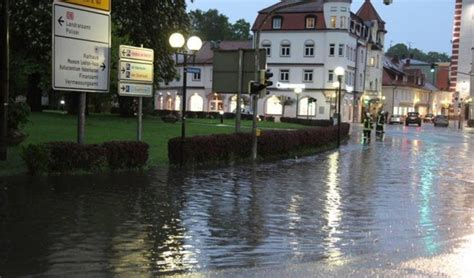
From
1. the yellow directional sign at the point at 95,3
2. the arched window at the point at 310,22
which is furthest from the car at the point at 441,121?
the yellow directional sign at the point at 95,3

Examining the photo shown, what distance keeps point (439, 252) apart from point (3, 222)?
5.92m

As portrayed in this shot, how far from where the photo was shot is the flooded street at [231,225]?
7.01m

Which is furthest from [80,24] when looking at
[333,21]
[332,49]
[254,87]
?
[333,21]

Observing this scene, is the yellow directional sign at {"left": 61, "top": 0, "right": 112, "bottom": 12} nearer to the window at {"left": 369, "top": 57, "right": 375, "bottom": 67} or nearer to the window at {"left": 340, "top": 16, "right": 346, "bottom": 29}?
the window at {"left": 340, "top": 16, "right": 346, "bottom": 29}

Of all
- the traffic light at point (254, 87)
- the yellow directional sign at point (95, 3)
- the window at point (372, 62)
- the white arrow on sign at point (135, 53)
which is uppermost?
the window at point (372, 62)

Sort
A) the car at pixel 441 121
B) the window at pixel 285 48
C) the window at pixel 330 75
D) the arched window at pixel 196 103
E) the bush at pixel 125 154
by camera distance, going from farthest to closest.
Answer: the arched window at pixel 196 103 < the car at pixel 441 121 < the window at pixel 285 48 < the window at pixel 330 75 < the bush at pixel 125 154

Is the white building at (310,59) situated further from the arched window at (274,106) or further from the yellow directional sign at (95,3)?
the yellow directional sign at (95,3)

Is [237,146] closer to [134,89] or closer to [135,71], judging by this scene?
[134,89]

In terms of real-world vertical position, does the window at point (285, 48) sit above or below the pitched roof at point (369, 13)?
below

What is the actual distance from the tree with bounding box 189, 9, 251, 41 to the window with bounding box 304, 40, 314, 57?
4281 centimetres

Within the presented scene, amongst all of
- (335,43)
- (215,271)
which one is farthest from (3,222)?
(335,43)

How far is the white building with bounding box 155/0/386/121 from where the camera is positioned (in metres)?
74.8

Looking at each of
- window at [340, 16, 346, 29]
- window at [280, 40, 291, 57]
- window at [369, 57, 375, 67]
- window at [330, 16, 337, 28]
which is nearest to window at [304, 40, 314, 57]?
window at [280, 40, 291, 57]

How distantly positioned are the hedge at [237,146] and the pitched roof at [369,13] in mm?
68367
